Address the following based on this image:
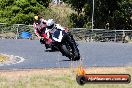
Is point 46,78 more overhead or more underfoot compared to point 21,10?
more overhead

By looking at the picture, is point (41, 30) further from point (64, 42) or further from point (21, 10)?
point (21, 10)

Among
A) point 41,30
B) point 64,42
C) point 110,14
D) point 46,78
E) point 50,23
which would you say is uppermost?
point 50,23

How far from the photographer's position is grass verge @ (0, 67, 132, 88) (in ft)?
45.8

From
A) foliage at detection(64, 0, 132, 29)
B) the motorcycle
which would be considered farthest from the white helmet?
foliage at detection(64, 0, 132, 29)

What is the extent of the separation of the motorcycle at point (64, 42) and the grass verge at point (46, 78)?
2.94 feet

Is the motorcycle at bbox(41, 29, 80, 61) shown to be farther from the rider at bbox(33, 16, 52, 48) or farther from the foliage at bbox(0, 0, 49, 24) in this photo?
the foliage at bbox(0, 0, 49, 24)

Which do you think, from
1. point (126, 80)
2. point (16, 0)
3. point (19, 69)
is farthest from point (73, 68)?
point (16, 0)

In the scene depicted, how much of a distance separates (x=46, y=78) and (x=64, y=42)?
4.98 feet

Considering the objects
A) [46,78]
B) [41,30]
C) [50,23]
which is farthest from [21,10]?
[50,23]

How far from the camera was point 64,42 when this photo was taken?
15.9 metres

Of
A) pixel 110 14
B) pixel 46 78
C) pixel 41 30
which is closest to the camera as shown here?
pixel 41 30

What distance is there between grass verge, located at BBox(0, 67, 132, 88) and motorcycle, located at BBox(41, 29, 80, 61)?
90 centimetres

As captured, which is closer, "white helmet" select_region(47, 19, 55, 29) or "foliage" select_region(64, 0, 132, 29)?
"white helmet" select_region(47, 19, 55, 29)

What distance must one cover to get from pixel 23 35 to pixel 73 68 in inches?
1069
